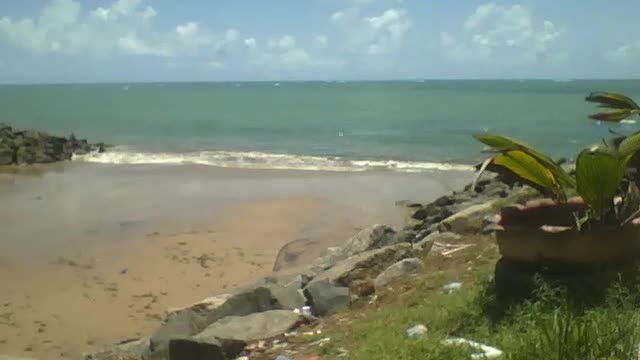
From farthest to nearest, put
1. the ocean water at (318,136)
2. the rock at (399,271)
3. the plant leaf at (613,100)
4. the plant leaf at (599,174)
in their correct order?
the ocean water at (318,136) → the rock at (399,271) → the plant leaf at (613,100) → the plant leaf at (599,174)

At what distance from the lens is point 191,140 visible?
36812 millimetres

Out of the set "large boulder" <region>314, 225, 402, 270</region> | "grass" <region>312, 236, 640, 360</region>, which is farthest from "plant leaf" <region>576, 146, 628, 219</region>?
"large boulder" <region>314, 225, 402, 270</region>

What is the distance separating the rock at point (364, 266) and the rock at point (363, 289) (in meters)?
0.42

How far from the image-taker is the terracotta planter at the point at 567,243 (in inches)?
172

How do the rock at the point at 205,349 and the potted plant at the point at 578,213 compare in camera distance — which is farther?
the rock at the point at 205,349

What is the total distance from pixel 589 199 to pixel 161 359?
146 inches

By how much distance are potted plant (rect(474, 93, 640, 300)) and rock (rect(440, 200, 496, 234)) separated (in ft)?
9.63

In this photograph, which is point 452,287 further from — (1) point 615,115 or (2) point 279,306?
(2) point 279,306

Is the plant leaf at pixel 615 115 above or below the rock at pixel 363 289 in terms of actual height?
above

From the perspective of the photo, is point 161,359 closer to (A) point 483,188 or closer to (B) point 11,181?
(A) point 483,188

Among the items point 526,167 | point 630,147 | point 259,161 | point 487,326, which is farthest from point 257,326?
point 259,161

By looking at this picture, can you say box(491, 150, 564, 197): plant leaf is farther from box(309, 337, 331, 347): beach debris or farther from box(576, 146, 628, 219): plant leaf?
box(309, 337, 331, 347): beach debris

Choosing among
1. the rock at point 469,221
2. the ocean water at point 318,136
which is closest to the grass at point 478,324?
the rock at point 469,221

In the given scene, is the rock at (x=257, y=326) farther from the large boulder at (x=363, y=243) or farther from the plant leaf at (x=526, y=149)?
the large boulder at (x=363, y=243)
